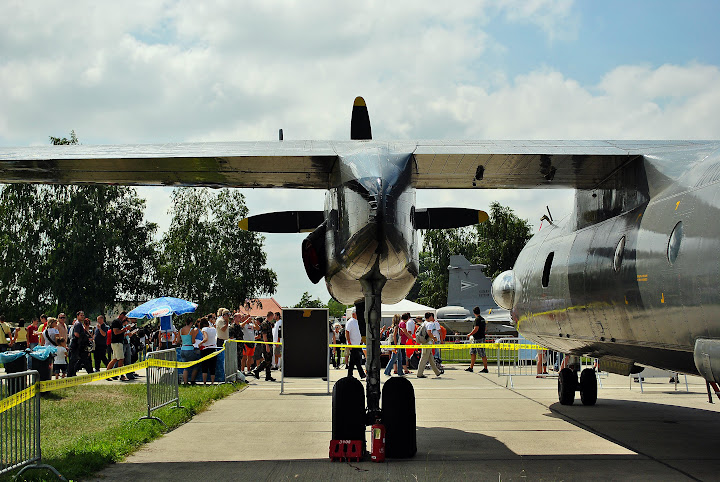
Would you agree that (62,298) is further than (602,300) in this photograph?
Yes

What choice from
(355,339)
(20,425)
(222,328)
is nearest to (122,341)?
(222,328)

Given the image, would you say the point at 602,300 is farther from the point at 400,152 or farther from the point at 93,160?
the point at 93,160

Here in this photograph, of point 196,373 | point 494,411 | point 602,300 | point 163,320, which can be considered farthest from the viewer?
point 163,320

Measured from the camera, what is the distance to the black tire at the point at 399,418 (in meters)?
8.15

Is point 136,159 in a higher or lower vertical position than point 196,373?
higher

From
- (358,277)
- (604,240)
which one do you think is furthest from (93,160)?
(604,240)

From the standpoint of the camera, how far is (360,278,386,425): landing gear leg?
820 centimetres

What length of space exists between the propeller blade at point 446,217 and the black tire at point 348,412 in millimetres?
2540

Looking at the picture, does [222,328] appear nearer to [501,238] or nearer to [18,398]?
[18,398]

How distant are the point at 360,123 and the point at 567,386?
7.14 metres

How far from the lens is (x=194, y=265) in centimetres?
4594

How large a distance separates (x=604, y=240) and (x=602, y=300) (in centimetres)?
77

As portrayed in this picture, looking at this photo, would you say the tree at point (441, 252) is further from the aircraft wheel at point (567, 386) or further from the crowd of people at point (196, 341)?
the aircraft wheel at point (567, 386)

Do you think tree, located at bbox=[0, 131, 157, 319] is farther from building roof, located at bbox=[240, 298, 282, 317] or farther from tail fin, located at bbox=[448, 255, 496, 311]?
tail fin, located at bbox=[448, 255, 496, 311]
